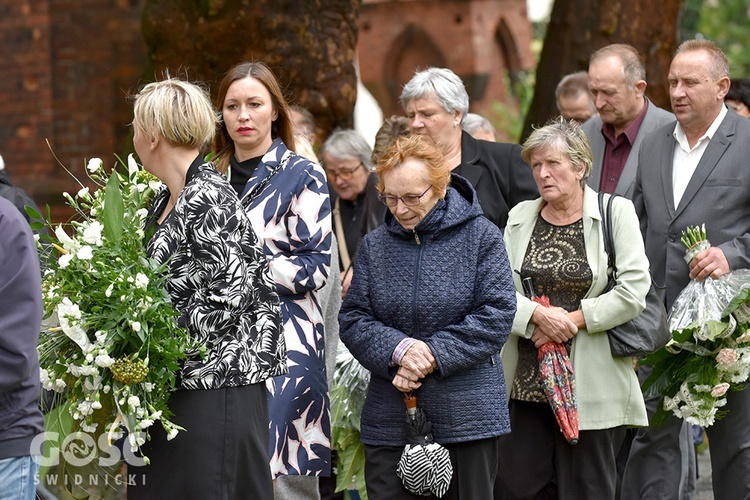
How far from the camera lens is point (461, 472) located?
520 centimetres

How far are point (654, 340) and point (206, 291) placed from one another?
250 cm

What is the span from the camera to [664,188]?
678cm

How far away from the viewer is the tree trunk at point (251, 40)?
8.66 metres

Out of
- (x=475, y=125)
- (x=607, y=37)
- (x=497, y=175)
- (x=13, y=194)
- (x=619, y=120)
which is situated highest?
(x=607, y=37)

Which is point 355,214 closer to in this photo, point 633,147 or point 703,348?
point 633,147

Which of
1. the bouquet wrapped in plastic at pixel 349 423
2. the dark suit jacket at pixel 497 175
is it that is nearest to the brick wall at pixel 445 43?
the dark suit jacket at pixel 497 175

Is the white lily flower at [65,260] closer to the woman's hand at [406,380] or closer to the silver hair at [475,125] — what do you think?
the woman's hand at [406,380]

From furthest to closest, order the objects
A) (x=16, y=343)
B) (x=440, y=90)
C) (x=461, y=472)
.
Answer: (x=440, y=90) < (x=461, y=472) < (x=16, y=343)

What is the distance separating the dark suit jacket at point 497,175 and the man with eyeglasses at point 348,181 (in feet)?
4.97

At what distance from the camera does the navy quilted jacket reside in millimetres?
5141

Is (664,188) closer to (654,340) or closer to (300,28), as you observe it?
(654,340)

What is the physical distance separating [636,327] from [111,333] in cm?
266

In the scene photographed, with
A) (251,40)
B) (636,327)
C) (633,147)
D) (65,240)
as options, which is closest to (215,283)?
(65,240)

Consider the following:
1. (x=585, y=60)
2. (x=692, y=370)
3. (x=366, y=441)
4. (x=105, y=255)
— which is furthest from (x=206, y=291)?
(x=585, y=60)
